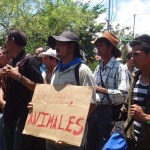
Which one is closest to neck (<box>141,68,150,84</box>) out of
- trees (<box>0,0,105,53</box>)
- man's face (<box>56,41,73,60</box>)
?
man's face (<box>56,41,73,60</box>)

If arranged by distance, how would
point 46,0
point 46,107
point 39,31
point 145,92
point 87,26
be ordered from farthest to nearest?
point 87,26, point 46,0, point 39,31, point 46,107, point 145,92

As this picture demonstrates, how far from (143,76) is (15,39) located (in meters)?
1.48

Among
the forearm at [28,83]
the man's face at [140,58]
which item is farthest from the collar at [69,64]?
the man's face at [140,58]

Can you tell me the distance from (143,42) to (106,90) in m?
1.02

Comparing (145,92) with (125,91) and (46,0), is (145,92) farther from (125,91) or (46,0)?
(46,0)

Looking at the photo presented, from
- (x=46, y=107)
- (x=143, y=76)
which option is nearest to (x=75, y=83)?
(x=46, y=107)

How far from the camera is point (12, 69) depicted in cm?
373

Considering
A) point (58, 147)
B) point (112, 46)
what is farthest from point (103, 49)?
point (58, 147)

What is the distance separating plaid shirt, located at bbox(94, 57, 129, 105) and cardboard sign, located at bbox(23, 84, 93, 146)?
0.93m

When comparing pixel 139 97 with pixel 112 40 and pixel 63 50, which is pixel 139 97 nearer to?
pixel 63 50

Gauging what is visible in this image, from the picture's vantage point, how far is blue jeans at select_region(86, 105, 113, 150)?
4281 mm

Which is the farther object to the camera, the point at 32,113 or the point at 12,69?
the point at 12,69

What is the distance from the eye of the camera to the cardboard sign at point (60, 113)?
3.10m

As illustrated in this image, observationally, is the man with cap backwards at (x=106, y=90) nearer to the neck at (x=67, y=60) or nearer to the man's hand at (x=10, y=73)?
the neck at (x=67, y=60)
